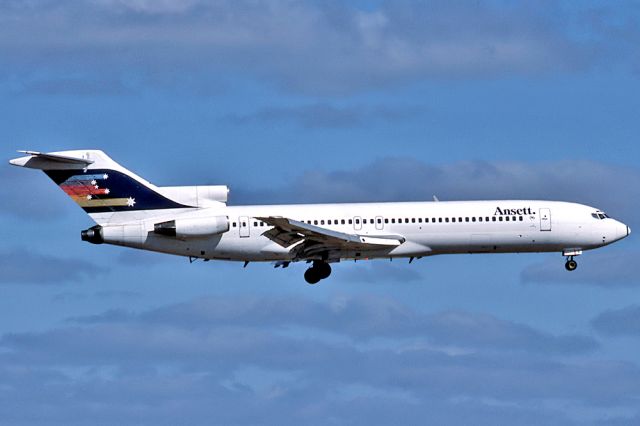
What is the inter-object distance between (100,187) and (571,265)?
2472 centimetres

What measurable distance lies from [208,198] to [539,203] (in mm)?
17064

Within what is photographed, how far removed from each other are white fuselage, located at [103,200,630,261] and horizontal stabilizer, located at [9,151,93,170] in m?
3.62

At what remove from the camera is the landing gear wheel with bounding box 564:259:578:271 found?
83.8 meters

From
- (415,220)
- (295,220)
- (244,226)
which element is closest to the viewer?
(295,220)

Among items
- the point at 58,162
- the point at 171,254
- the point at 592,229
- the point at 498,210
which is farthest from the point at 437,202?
the point at 58,162

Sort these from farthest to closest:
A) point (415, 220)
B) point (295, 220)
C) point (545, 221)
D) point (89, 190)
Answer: point (89, 190) → point (545, 221) → point (415, 220) → point (295, 220)

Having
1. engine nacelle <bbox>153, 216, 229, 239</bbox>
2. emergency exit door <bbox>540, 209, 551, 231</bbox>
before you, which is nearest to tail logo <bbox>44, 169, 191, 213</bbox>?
engine nacelle <bbox>153, 216, 229, 239</bbox>

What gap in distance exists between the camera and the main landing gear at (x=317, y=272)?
82375mm

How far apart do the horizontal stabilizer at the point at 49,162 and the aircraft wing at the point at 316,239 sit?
10.5 meters

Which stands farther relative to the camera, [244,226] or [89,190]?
[89,190]

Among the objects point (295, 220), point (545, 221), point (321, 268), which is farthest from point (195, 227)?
point (545, 221)

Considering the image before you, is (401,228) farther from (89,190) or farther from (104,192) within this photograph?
(89,190)

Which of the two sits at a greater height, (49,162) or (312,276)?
(49,162)

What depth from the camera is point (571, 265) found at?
275 feet
